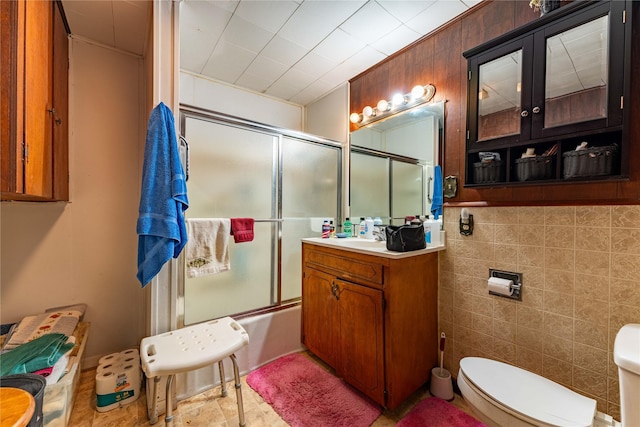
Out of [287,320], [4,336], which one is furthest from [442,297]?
[4,336]

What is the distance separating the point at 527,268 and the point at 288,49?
6.85 ft

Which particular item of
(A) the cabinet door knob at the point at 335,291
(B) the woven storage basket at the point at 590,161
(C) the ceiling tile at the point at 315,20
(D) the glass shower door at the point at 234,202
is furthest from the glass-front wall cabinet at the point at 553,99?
(D) the glass shower door at the point at 234,202

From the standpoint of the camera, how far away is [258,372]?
5.83ft

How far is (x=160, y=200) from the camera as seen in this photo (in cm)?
129

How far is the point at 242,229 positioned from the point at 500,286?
1.57 metres

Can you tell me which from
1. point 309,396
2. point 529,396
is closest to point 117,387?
point 309,396

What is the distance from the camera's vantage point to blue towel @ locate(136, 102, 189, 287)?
125 cm

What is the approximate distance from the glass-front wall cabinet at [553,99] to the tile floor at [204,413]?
1.39 m

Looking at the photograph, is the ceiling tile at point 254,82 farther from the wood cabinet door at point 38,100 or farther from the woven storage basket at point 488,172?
the woven storage basket at point 488,172

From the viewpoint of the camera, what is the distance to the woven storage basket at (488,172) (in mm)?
1328

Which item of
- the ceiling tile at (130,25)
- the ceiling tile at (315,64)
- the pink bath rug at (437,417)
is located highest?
the ceiling tile at (130,25)

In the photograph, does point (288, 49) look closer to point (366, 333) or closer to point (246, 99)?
point (246, 99)

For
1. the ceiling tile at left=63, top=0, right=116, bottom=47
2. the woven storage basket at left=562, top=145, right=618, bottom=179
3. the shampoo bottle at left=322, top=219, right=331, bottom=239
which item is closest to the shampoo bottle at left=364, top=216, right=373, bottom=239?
the shampoo bottle at left=322, top=219, right=331, bottom=239

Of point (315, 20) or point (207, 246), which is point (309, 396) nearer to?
point (207, 246)
